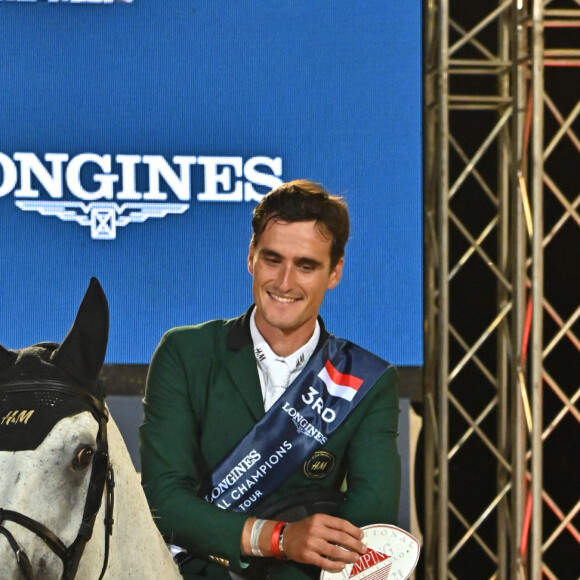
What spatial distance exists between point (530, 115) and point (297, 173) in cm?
101

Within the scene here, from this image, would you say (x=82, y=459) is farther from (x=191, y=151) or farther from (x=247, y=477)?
(x=191, y=151)

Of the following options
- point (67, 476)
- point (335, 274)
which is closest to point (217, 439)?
point (335, 274)

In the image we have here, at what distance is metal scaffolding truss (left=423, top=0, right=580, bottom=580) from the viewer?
3447 millimetres

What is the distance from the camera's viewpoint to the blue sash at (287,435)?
6.71ft

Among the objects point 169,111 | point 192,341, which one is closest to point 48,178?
point 169,111

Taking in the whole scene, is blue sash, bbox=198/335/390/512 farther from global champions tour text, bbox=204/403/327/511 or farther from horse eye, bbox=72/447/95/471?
horse eye, bbox=72/447/95/471

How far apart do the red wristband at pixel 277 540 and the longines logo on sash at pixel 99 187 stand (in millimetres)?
2010

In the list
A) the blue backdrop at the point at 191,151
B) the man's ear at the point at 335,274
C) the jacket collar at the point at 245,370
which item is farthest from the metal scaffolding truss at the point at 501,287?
the jacket collar at the point at 245,370

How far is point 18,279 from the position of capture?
361 centimetres

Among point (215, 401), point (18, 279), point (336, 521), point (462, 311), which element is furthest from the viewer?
point (462, 311)

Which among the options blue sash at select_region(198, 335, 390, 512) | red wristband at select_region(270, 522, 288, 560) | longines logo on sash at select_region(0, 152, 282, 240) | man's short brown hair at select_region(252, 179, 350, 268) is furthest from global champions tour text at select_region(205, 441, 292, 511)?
longines logo on sash at select_region(0, 152, 282, 240)

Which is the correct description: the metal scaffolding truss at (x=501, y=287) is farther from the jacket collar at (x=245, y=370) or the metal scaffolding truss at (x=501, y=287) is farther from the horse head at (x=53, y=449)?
the horse head at (x=53, y=449)

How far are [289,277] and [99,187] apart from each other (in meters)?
1.76

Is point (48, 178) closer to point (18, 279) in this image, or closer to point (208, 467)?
point (18, 279)
